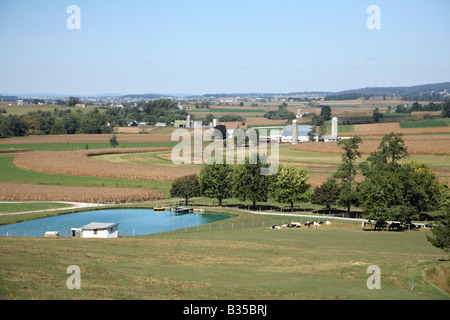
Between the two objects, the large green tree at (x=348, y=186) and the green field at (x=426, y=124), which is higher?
the green field at (x=426, y=124)

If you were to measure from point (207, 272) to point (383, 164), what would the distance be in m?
38.4

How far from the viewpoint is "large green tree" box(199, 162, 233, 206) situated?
6950 cm

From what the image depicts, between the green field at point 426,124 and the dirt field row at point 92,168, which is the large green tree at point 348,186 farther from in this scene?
the green field at point 426,124

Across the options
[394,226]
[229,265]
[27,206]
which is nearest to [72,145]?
[27,206]

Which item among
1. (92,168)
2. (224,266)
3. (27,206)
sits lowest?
(27,206)

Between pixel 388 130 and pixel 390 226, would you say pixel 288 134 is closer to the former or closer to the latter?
pixel 388 130

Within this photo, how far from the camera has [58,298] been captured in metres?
23.8

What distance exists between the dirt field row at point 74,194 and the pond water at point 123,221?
6.06m

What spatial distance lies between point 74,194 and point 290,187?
27.7m

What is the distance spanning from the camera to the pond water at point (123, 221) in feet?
170

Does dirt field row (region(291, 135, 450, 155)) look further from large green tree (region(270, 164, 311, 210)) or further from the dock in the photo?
the dock

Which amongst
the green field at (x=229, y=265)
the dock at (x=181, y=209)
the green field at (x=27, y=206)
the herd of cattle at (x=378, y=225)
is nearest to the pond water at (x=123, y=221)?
the dock at (x=181, y=209)

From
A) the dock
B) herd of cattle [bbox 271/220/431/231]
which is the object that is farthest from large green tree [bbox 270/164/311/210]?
herd of cattle [bbox 271/220/431/231]

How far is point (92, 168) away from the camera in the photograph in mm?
96812
